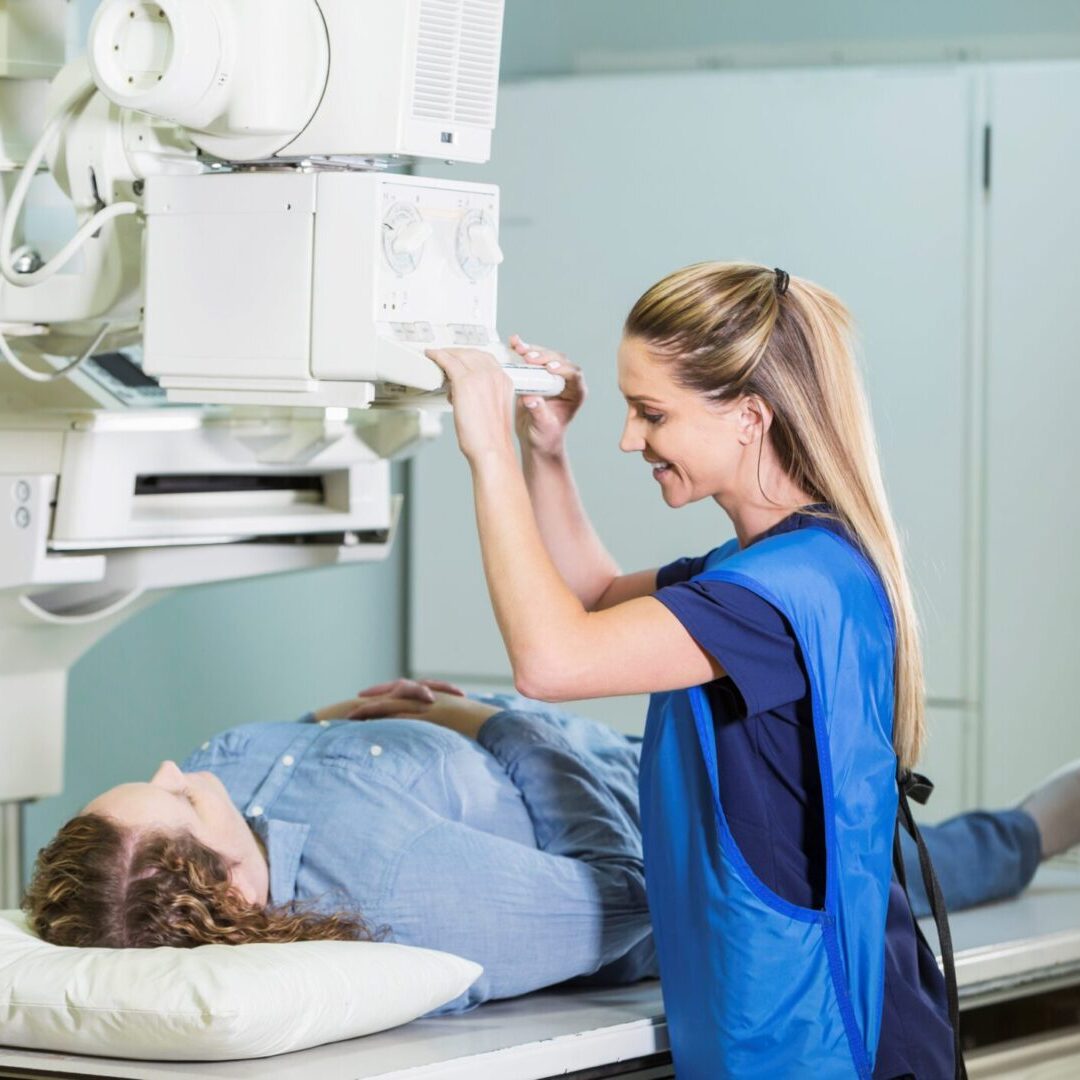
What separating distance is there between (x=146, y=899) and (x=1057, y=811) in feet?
4.61

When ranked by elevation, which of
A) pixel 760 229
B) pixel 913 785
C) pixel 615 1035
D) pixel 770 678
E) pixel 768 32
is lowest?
pixel 615 1035

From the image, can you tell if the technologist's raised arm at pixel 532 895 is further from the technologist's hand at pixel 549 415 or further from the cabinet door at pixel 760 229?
the cabinet door at pixel 760 229

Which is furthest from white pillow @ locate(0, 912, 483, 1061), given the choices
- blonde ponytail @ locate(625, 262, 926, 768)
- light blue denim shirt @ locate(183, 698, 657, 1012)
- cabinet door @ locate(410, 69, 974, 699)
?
cabinet door @ locate(410, 69, 974, 699)

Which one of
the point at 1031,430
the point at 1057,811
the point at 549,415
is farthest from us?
the point at 1031,430

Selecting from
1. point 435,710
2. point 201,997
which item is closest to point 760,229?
point 435,710

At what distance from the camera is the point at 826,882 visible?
1554 millimetres

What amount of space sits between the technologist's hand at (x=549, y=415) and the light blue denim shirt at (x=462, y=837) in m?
0.34

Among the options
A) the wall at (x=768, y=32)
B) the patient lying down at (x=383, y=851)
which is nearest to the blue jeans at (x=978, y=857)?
the patient lying down at (x=383, y=851)

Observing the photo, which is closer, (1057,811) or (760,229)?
(1057,811)

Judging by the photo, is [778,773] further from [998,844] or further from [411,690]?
[998,844]

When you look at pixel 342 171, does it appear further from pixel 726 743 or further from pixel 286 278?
pixel 726 743

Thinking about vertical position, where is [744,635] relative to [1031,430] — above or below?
below

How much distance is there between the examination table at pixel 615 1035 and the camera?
4.96 ft

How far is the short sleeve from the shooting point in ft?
4.79
